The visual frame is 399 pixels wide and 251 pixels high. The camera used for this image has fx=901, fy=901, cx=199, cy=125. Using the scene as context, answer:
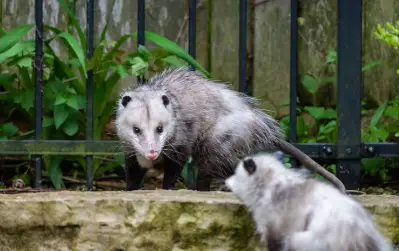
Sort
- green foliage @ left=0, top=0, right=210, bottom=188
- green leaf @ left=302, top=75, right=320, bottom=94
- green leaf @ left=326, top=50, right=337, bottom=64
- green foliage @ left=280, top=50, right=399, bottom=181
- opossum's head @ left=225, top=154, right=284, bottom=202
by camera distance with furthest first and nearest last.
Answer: green leaf @ left=302, top=75, right=320, bottom=94
green leaf @ left=326, top=50, right=337, bottom=64
green foliage @ left=280, top=50, right=399, bottom=181
green foliage @ left=0, top=0, right=210, bottom=188
opossum's head @ left=225, top=154, right=284, bottom=202

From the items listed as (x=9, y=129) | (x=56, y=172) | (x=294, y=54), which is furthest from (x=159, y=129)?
(x=9, y=129)

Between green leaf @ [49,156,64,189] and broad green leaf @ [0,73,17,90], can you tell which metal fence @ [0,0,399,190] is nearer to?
green leaf @ [49,156,64,189]

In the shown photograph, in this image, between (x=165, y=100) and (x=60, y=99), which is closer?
(x=165, y=100)

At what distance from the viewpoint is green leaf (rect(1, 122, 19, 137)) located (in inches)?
210

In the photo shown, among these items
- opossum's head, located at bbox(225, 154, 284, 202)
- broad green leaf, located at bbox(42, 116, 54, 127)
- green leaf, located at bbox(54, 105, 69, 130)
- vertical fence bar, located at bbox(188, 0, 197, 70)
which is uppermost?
vertical fence bar, located at bbox(188, 0, 197, 70)

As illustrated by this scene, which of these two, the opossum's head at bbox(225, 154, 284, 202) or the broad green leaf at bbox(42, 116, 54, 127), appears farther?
the broad green leaf at bbox(42, 116, 54, 127)

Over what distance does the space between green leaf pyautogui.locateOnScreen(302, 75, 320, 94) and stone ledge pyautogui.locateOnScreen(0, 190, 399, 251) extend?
2.27 metres

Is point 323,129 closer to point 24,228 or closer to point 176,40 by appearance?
point 176,40

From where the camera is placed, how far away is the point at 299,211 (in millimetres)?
3082

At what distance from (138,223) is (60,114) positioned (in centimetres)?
163

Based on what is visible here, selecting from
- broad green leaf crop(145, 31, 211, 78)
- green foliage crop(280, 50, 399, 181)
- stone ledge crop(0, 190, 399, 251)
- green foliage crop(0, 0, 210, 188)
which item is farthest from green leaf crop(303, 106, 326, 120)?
stone ledge crop(0, 190, 399, 251)

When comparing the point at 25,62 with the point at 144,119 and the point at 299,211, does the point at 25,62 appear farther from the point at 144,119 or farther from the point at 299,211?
the point at 299,211

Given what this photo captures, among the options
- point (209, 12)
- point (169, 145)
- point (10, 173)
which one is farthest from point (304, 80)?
point (10, 173)

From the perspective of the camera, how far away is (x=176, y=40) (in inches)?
236
